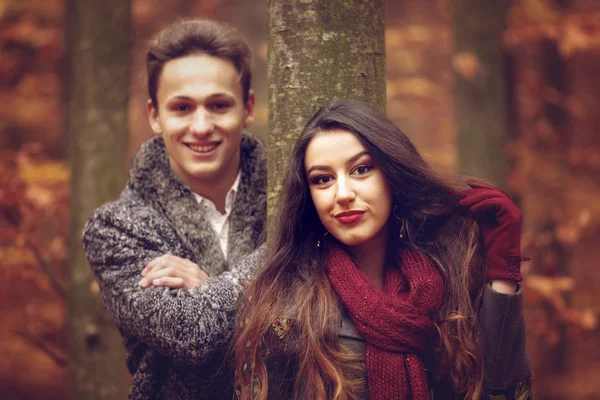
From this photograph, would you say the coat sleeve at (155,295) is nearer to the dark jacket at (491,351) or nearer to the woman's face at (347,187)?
the dark jacket at (491,351)

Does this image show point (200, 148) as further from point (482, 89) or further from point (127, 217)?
point (482, 89)

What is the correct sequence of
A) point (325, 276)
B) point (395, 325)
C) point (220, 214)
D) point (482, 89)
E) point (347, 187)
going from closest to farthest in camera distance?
point (395, 325)
point (347, 187)
point (325, 276)
point (220, 214)
point (482, 89)

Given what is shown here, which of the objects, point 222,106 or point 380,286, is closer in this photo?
point 380,286

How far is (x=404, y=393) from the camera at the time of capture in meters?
2.38

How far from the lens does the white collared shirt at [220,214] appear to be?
337cm

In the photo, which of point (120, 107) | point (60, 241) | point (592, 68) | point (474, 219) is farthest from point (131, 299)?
point (592, 68)

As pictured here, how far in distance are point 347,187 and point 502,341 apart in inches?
30.4

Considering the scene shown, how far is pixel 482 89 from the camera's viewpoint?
599 centimetres

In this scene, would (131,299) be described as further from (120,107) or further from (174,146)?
(120,107)

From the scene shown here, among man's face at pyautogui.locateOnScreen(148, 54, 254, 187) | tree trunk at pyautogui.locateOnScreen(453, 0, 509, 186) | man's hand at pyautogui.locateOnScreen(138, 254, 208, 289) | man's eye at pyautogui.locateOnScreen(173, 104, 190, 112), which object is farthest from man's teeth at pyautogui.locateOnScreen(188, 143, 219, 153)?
tree trunk at pyautogui.locateOnScreen(453, 0, 509, 186)

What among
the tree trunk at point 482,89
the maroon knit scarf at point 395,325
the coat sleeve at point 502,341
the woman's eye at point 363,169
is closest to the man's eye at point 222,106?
the woman's eye at point 363,169

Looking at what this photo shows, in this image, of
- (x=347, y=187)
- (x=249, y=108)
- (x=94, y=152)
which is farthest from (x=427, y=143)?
(x=347, y=187)

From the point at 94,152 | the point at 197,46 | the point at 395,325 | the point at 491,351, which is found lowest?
the point at 491,351

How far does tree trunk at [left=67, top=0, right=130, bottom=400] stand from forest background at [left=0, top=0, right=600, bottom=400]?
0.51 feet
